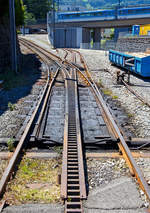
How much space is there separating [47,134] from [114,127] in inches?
70.7

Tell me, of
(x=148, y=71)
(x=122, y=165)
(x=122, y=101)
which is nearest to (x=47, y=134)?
(x=122, y=165)

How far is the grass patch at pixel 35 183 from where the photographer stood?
13.6 ft

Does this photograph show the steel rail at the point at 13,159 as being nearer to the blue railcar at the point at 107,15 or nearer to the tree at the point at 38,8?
the blue railcar at the point at 107,15

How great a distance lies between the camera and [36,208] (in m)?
3.84

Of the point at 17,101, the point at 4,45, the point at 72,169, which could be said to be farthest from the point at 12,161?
the point at 4,45

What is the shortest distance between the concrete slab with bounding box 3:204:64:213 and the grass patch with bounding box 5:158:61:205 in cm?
14

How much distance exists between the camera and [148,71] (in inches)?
571

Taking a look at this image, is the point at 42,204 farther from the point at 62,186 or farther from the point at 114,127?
the point at 114,127

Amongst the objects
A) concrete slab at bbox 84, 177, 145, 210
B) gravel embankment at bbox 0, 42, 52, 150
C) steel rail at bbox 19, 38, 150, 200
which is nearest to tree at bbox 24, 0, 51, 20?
gravel embankment at bbox 0, 42, 52, 150

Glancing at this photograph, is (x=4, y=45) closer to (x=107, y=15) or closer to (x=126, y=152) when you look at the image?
(x=126, y=152)

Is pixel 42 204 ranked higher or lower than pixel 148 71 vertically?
lower

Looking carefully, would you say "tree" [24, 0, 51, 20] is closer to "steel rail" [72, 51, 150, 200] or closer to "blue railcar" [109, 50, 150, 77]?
"blue railcar" [109, 50, 150, 77]

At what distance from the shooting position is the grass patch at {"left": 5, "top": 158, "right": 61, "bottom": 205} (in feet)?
13.6

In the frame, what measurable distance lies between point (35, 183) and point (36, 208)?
0.81 metres
